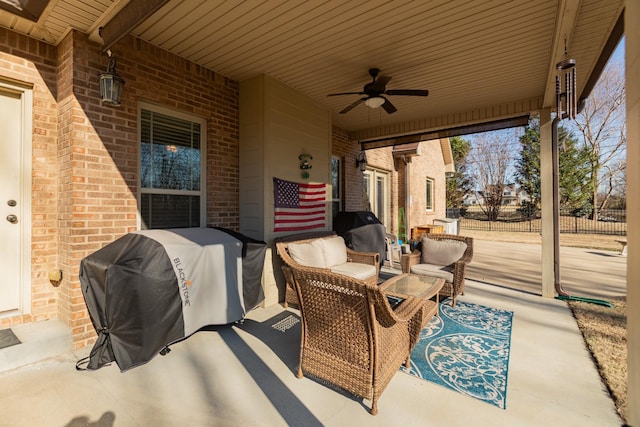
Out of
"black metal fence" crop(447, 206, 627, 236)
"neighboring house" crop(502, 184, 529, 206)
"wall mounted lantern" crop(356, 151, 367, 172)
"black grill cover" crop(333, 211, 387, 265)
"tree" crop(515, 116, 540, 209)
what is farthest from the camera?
"neighboring house" crop(502, 184, 529, 206)

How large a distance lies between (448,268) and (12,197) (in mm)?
5275

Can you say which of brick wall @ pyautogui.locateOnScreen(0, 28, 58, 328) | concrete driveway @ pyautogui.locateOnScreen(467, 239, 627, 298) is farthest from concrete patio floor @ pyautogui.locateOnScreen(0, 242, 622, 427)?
concrete driveway @ pyautogui.locateOnScreen(467, 239, 627, 298)

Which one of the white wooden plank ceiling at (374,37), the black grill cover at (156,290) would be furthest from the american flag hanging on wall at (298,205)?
the white wooden plank ceiling at (374,37)

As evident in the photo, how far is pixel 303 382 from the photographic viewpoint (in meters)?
2.37

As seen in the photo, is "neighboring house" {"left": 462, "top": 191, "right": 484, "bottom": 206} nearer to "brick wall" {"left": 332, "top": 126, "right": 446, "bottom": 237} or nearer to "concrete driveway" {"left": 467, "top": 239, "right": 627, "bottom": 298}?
"brick wall" {"left": 332, "top": 126, "right": 446, "bottom": 237}

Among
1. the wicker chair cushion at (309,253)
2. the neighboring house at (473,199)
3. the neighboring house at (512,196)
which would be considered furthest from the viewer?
the neighboring house at (473,199)

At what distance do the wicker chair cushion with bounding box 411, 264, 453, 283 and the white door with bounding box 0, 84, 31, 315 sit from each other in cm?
469

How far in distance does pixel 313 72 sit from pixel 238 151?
62.2 inches

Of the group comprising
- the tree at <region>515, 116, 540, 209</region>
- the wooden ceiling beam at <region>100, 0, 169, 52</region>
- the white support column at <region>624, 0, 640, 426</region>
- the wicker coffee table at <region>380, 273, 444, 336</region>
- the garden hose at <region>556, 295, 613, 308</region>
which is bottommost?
the garden hose at <region>556, 295, 613, 308</region>

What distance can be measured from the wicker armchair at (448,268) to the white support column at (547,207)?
132 cm

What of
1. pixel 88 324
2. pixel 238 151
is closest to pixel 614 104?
pixel 238 151

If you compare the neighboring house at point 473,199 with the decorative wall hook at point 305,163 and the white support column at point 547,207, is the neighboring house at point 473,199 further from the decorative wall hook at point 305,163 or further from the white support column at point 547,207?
the decorative wall hook at point 305,163

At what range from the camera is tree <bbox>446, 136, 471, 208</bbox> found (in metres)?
23.8

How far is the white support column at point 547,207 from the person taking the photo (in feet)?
15.4
